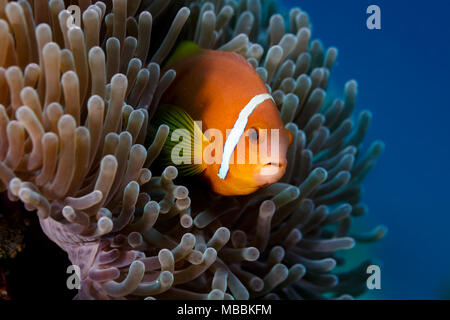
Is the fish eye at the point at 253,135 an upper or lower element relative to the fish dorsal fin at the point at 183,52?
lower

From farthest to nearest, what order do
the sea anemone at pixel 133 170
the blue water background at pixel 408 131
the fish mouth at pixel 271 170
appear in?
the blue water background at pixel 408 131 < the fish mouth at pixel 271 170 < the sea anemone at pixel 133 170

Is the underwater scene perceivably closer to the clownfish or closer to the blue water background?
the clownfish

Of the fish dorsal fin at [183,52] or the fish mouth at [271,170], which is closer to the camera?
the fish mouth at [271,170]

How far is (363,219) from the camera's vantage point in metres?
2.55

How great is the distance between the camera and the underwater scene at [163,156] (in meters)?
0.85

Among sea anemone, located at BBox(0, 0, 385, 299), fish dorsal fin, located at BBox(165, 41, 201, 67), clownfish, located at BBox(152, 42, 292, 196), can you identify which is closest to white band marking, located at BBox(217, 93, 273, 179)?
clownfish, located at BBox(152, 42, 292, 196)

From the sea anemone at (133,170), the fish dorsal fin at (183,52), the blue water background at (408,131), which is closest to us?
the sea anemone at (133,170)

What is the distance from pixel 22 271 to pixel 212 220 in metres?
0.50

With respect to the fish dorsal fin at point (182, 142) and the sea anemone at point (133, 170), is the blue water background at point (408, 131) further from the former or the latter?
the fish dorsal fin at point (182, 142)

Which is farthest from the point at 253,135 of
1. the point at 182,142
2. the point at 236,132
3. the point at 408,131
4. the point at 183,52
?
the point at 408,131

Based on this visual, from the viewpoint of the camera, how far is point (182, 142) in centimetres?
106

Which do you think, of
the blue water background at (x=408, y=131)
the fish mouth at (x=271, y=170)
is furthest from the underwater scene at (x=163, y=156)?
the blue water background at (x=408, y=131)

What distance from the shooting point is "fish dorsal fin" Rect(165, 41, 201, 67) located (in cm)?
124
